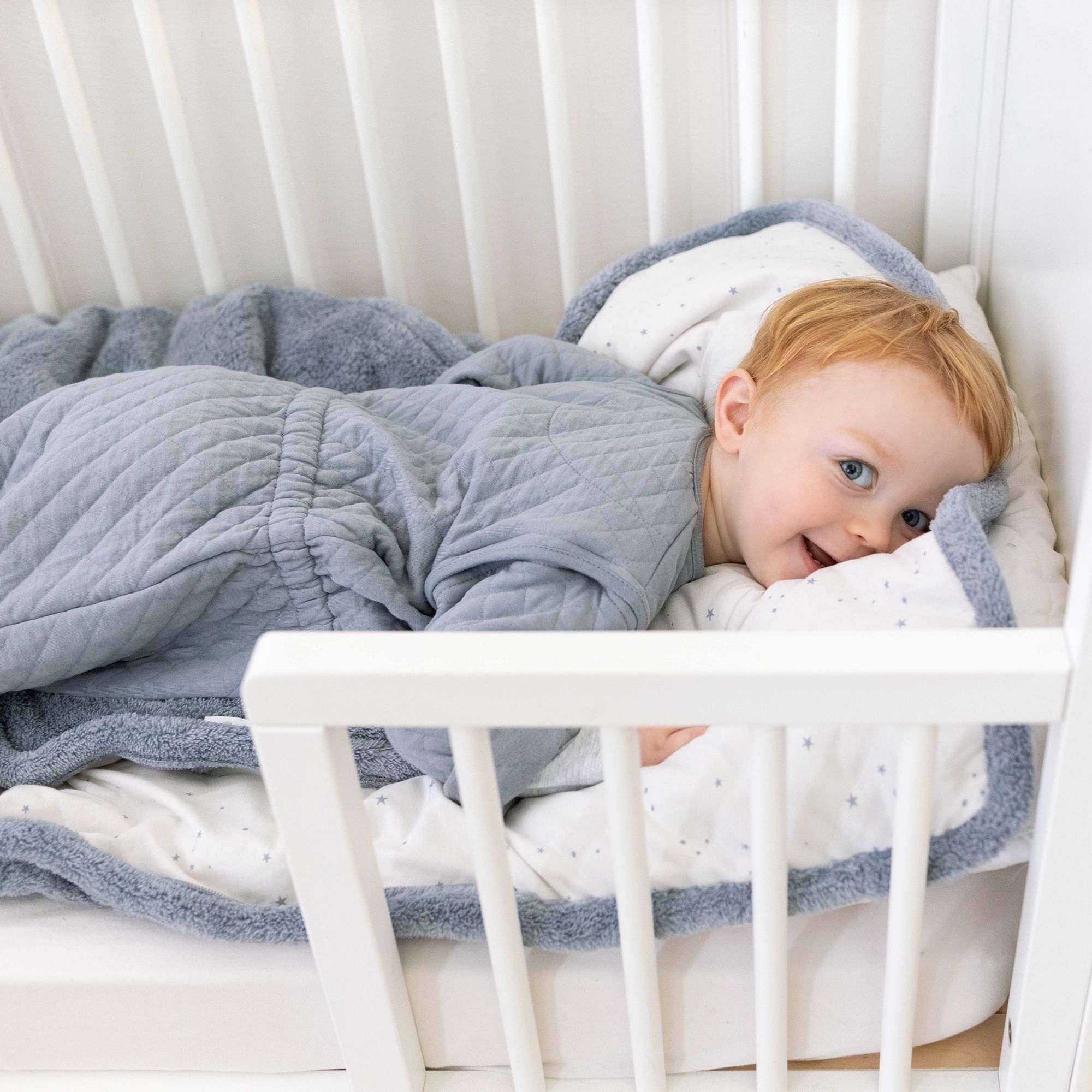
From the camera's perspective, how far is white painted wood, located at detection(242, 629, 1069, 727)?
0.44m

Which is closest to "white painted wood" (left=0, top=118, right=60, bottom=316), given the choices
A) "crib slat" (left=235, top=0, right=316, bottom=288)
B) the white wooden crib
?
the white wooden crib

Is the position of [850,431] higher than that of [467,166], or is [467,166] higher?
[467,166]

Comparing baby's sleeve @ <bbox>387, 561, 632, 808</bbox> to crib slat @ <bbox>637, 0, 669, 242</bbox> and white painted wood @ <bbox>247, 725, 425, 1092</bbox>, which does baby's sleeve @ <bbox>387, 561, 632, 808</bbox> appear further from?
crib slat @ <bbox>637, 0, 669, 242</bbox>

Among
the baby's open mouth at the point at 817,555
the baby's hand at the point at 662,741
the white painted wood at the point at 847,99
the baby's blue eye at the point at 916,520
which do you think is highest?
the white painted wood at the point at 847,99

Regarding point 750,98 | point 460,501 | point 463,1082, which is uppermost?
point 750,98

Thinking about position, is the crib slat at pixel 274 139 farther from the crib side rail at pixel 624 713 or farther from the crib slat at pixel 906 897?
the crib slat at pixel 906 897

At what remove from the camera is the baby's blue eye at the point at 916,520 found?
2.70 ft

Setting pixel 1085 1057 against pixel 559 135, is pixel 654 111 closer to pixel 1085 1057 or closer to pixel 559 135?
pixel 559 135

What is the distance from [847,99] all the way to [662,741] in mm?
676

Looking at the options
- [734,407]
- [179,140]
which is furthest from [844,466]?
[179,140]

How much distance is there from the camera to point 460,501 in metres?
0.83

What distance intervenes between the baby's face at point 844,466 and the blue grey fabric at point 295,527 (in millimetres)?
59

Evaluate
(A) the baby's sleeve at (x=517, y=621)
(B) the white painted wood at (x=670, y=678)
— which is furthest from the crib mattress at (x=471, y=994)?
(B) the white painted wood at (x=670, y=678)

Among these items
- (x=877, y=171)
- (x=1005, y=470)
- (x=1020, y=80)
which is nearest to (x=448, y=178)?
(x=877, y=171)
